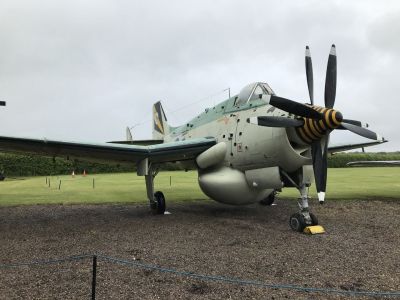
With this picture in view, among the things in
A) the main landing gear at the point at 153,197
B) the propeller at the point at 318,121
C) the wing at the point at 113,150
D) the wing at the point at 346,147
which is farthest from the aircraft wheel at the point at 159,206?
the wing at the point at 346,147

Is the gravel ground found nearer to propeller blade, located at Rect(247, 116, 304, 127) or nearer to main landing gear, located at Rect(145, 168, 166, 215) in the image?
main landing gear, located at Rect(145, 168, 166, 215)

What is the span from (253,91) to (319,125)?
2920 millimetres

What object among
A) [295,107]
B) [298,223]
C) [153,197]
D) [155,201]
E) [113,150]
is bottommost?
[298,223]

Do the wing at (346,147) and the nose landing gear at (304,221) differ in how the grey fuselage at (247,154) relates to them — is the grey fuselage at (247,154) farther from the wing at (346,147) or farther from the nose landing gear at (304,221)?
the wing at (346,147)

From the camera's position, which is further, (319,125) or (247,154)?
(247,154)

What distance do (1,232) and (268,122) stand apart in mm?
8111

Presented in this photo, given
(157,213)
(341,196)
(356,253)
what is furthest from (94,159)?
(341,196)

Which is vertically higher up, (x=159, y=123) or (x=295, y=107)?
(x=159, y=123)

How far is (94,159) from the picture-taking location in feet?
42.7

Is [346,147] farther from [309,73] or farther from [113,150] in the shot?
[113,150]

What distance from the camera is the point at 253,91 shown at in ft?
35.6

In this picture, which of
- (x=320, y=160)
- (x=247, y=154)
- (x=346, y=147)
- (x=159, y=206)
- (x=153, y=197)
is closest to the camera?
(x=320, y=160)

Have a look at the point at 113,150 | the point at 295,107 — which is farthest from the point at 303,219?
the point at 113,150

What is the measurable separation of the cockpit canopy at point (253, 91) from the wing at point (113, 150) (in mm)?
1981
